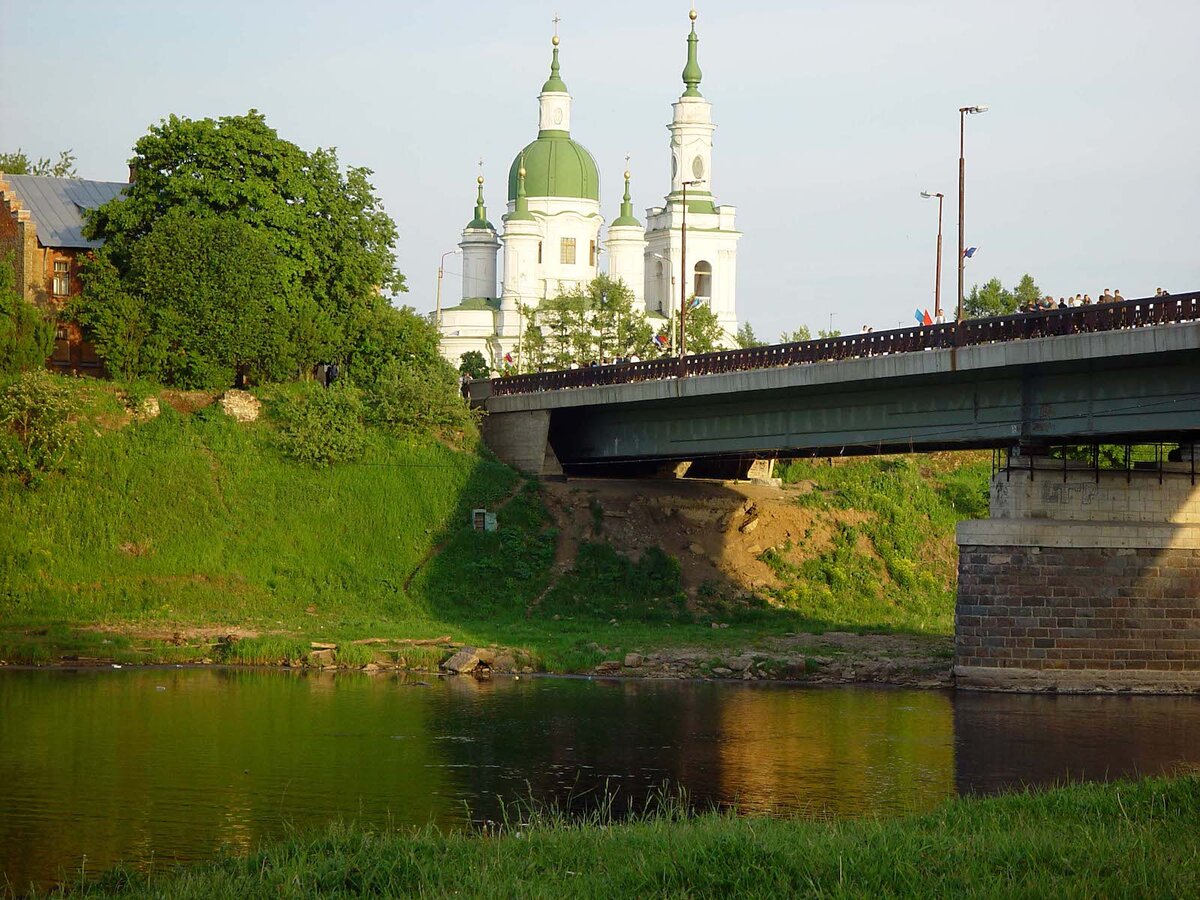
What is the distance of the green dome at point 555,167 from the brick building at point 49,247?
195 feet

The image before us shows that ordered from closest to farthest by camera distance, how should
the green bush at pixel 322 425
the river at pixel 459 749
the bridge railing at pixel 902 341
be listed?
the river at pixel 459 749 → the bridge railing at pixel 902 341 → the green bush at pixel 322 425

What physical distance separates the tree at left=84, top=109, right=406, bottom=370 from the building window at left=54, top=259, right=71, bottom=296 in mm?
2415

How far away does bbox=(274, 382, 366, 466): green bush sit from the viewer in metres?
62.3

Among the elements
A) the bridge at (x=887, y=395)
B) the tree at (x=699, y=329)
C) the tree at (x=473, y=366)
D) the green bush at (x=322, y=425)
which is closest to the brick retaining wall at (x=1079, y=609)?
the bridge at (x=887, y=395)

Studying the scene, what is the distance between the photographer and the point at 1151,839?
2197 centimetres

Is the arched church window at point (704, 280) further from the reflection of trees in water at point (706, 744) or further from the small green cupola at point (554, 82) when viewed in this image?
the reflection of trees in water at point (706, 744)

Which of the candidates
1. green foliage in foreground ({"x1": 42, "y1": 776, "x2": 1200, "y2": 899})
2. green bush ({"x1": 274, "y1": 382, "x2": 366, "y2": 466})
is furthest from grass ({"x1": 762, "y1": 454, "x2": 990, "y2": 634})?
green foliage in foreground ({"x1": 42, "y1": 776, "x2": 1200, "y2": 899})

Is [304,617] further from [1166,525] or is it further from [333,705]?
[1166,525]

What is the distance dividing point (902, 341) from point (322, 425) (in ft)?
77.0

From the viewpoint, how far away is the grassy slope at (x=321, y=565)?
51.9m

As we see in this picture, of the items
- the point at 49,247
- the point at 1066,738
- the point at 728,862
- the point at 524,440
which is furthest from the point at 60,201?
the point at 728,862

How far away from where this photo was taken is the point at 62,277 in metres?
70.9

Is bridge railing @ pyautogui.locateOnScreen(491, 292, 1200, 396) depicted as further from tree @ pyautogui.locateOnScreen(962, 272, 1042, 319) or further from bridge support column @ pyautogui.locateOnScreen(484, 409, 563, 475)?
tree @ pyautogui.locateOnScreen(962, 272, 1042, 319)

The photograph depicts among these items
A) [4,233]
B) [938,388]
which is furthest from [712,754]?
[4,233]
